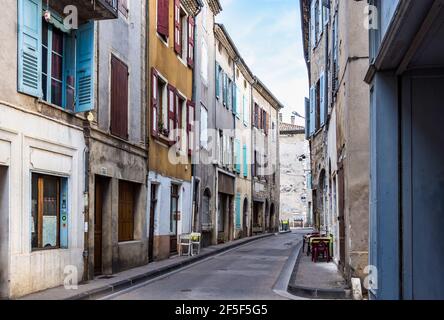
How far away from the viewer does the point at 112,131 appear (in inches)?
577

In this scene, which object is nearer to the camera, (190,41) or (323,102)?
(323,102)

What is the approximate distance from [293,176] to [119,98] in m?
45.4

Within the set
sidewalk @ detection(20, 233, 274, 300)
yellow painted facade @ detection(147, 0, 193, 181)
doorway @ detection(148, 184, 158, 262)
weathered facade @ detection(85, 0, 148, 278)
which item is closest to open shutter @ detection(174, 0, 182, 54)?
yellow painted facade @ detection(147, 0, 193, 181)

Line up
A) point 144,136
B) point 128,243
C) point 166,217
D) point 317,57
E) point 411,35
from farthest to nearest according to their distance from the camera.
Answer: point 317,57, point 166,217, point 144,136, point 128,243, point 411,35

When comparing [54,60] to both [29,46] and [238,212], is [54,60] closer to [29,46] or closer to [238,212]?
[29,46]

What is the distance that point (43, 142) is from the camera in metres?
11.3

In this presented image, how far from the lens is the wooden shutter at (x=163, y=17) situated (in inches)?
741

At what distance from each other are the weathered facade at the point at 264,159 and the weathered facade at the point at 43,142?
24.5 m

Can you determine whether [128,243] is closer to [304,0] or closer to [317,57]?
[317,57]

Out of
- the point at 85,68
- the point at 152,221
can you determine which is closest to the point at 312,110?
the point at 152,221

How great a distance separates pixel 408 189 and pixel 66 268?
7.25 m

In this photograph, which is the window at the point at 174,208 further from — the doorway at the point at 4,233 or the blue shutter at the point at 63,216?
the doorway at the point at 4,233

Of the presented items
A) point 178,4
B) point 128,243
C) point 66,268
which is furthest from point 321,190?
point 66,268

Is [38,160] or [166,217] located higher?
[38,160]
